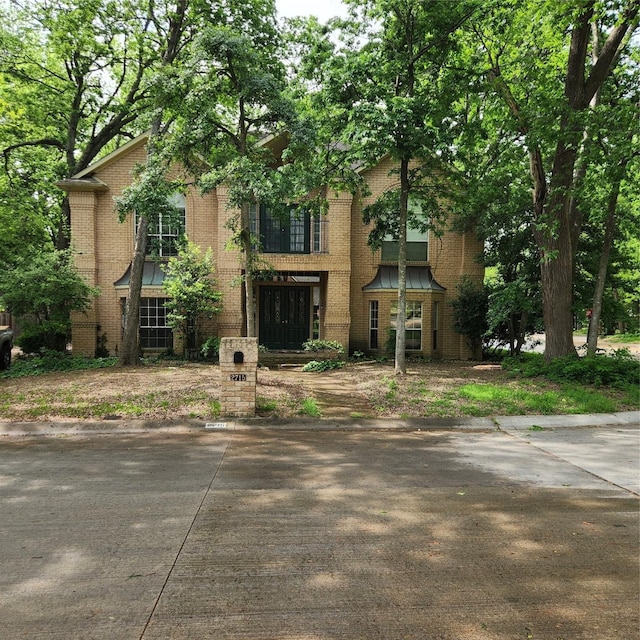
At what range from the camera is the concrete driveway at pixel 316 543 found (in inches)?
106

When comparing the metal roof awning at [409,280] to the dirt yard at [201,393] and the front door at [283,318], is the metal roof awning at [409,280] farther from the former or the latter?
the dirt yard at [201,393]

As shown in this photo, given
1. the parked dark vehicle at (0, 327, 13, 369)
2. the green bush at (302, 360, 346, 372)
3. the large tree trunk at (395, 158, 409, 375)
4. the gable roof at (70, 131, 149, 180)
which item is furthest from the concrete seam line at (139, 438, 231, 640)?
the gable roof at (70, 131, 149, 180)

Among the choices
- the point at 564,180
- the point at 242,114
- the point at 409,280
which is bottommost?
the point at 409,280

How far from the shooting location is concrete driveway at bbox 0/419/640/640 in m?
2.70

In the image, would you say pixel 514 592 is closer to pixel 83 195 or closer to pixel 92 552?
pixel 92 552

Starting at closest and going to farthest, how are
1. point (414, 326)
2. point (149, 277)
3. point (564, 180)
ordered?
point (564, 180)
point (149, 277)
point (414, 326)

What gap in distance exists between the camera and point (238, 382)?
26.6 ft

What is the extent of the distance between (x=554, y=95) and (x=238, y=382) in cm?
1104

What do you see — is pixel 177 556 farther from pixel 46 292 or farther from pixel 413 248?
pixel 413 248

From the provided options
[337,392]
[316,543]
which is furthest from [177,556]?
[337,392]

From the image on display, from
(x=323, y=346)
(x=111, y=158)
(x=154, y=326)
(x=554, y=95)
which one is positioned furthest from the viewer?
(x=154, y=326)

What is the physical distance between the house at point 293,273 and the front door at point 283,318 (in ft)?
0.13

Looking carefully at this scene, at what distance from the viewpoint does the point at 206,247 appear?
653 inches

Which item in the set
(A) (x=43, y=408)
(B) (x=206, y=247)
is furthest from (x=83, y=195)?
(A) (x=43, y=408)
